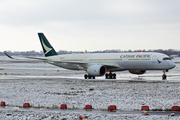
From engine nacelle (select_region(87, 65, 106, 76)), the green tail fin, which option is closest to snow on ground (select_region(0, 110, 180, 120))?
engine nacelle (select_region(87, 65, 106, 76))

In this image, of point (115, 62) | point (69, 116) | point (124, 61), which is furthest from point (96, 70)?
point (69, 116)

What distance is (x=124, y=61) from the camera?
40000 mm

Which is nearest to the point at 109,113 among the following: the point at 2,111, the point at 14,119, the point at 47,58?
the point at 14,119

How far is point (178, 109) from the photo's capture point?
1491 cm

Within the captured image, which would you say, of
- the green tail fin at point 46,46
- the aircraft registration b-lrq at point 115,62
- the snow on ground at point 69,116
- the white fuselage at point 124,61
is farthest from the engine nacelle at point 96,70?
the snow on ground at point 69,116

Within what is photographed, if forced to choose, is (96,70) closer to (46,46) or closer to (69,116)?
(46,46)

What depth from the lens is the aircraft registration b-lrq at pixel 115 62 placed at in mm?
38219

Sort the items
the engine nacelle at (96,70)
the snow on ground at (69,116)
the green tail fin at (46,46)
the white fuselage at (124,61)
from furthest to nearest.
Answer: the green tail fin at (46,46) < the engine nacelle at (96,70) < the white fuselage at (124,61) < the snow on ground at (69,116)

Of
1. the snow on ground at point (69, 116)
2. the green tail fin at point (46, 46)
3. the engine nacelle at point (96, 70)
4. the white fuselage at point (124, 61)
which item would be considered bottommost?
the snow on ground at point (69, 116)

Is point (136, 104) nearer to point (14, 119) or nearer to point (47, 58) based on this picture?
point (14, 119)

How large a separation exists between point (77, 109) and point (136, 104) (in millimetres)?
3859

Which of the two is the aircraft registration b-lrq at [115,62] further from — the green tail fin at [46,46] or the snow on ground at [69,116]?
the snow on ground at [69,116]

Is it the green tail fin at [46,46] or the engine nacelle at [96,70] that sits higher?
the green tail fin at [46,46]

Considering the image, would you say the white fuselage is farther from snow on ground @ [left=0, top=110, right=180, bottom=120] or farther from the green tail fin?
snow on ground @ [left=0, top=110, right=180, bottom=120]
